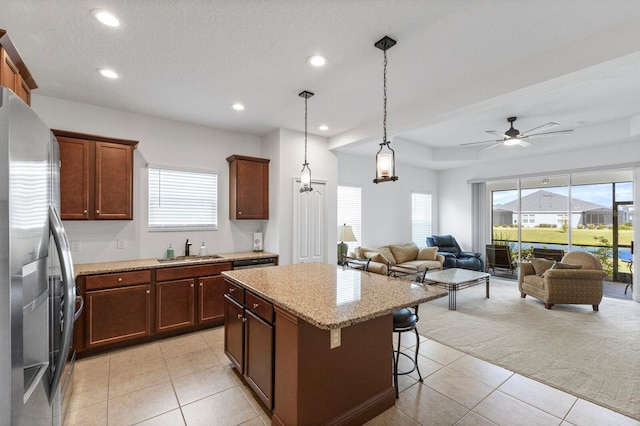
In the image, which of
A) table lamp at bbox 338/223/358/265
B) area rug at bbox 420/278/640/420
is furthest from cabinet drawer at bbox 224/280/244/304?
table lamp at bbox 338/223/358/265

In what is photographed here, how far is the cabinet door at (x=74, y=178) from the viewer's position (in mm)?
3252

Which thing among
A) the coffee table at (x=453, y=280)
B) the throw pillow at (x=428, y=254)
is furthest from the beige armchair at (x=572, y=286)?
the throw pillow at (x=428, y=254)

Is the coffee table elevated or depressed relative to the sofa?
depressed

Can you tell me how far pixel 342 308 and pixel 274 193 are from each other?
3.13 meters

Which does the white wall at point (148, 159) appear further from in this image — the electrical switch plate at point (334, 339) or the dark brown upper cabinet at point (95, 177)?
the electrical switch plate at point (334, 339)

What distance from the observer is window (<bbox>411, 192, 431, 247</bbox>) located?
8062mm

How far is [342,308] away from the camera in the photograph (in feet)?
5.90

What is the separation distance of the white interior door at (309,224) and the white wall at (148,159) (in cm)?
44

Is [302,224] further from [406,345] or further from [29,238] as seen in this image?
[29,238]

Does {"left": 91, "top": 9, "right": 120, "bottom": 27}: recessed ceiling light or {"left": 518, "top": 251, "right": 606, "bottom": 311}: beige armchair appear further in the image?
{"left": 518, "top": 251, "right": 606, "bottom": 311}: beige armchair

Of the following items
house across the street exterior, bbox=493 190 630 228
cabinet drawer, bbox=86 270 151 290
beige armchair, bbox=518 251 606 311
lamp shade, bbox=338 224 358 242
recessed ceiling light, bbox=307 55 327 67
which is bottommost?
beige armchair, bbox=518 251 606 311

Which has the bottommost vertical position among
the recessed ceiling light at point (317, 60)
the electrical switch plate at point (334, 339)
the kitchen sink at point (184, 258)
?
the electrical switch plate at point (334, 339)

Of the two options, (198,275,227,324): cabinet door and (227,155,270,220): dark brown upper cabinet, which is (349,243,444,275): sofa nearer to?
(227,155,270,220): dark brown upper cabinet

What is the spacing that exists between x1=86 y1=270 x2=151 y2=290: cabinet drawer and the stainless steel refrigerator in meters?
1.96
